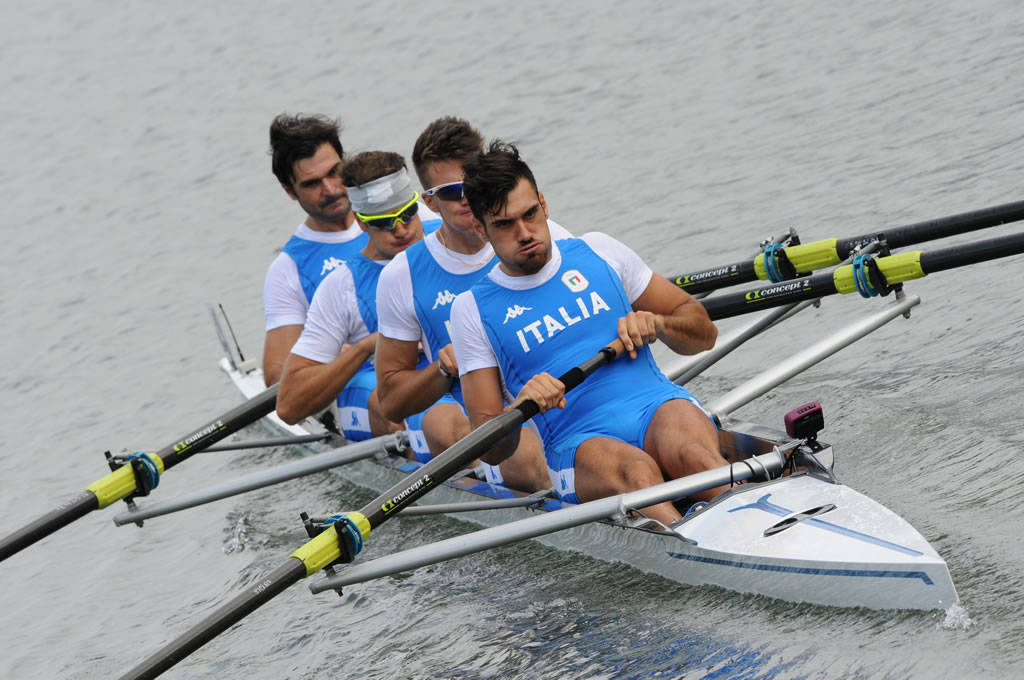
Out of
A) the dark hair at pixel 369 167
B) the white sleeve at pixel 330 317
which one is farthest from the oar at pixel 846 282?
the white sleeve at pixel 330 317

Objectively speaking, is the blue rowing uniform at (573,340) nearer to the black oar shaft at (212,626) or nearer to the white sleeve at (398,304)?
the white sleeve at (398,304)

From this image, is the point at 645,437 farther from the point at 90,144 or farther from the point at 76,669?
the point at 90,144

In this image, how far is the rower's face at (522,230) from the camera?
5.53 metres

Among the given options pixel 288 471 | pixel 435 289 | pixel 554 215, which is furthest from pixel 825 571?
pixel 554 215

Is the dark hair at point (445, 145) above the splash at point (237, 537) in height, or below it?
above

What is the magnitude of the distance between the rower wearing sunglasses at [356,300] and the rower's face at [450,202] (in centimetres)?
58

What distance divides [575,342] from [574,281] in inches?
10.2

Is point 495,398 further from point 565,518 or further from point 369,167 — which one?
point 369,167

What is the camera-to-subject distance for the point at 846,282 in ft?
21.0

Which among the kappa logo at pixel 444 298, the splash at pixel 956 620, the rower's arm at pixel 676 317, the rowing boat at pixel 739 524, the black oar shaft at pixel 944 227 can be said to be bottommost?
the splash at pixel 956 620

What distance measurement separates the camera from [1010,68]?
12.4 m

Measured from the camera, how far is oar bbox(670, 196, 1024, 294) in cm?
651

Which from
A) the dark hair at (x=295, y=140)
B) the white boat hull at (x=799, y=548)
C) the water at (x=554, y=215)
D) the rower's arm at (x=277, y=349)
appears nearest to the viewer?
the white boat hull at (x=799, y=548)

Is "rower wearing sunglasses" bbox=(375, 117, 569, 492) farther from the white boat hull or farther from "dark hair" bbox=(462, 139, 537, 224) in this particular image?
the white boat hull
